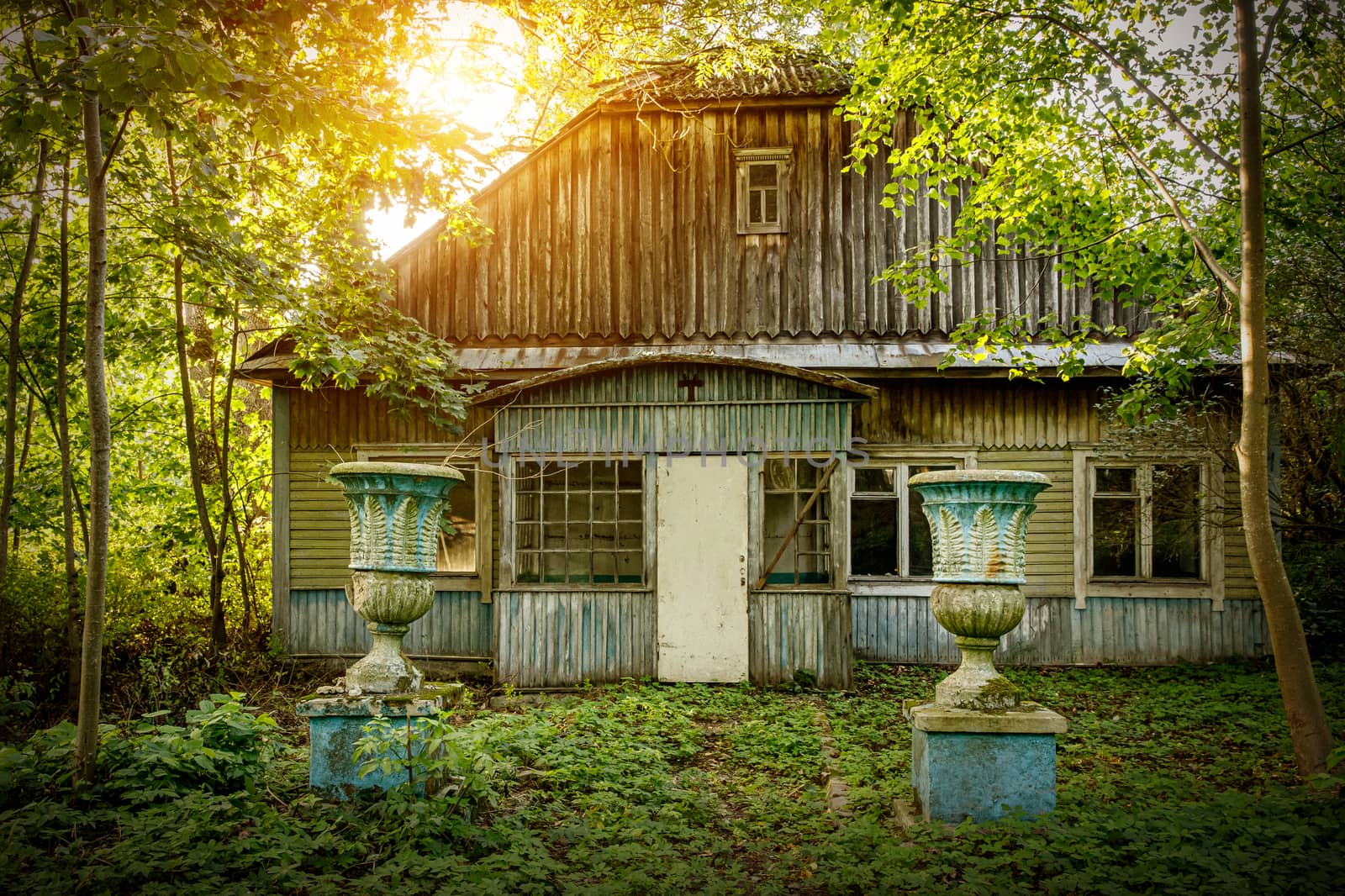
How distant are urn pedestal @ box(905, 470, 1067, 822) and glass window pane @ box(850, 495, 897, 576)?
5.15m

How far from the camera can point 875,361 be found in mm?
9469

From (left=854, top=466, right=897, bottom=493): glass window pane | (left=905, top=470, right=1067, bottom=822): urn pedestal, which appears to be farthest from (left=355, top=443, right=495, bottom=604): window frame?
(left=905, top=470, right=1067, bottom=822): urn pedestal

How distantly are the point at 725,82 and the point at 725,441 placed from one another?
5.21m

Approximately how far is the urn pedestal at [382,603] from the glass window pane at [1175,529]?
8351 millimetres

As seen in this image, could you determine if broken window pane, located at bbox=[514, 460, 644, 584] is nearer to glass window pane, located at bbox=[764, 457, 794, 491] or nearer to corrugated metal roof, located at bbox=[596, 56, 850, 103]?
glass window pane, located at bbox=[764, 457, 794, 491]

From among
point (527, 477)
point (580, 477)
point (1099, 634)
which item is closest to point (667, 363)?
point (580, 477)

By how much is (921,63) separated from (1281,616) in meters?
4.76

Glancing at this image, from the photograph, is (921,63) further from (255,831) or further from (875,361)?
(255,831)

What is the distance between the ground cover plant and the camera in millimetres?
3543

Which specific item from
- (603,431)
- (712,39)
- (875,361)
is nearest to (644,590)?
(603,431)

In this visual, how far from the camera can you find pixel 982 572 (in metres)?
4.54

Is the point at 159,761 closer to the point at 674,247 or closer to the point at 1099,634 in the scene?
the point at 674,247

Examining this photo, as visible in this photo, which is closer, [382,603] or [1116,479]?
[382,603]

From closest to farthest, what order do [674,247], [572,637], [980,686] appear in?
1. [980,686]
2. [572,637]
3. [674,247]
